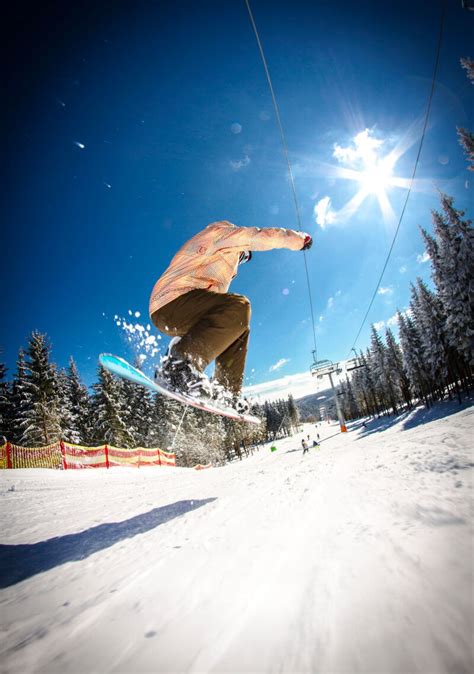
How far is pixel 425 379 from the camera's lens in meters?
33.3

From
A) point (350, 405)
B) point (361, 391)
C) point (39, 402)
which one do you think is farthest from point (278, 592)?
point (350, 405)

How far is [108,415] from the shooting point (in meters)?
26.2

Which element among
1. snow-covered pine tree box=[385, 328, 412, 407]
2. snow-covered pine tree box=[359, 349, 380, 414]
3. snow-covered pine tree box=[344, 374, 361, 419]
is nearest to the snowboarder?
snow-covered pine tree box=[385, 328, 412, 407]

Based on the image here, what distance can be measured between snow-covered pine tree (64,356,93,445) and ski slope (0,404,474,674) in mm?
29110

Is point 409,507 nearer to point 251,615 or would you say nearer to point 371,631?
point 371,631

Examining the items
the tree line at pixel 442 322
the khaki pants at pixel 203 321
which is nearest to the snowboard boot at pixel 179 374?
the khaki pants at pixel 203 321

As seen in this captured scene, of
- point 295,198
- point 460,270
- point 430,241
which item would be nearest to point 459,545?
point 295,198

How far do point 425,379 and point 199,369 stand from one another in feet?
125

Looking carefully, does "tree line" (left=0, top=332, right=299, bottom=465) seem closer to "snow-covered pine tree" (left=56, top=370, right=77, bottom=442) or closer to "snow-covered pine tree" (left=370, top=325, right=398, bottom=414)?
"snow-covered pine tree" (left=56, top=370, right=77, bottom=442)

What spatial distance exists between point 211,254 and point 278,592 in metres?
3.64

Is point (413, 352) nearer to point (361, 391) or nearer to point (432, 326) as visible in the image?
point (432, 326)

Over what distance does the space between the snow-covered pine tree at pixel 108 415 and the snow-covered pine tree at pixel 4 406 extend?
23.3 ft

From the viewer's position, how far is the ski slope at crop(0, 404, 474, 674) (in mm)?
817

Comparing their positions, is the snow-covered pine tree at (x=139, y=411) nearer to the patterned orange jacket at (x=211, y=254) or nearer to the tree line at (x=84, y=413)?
the tree line at (x=84, y=413)
